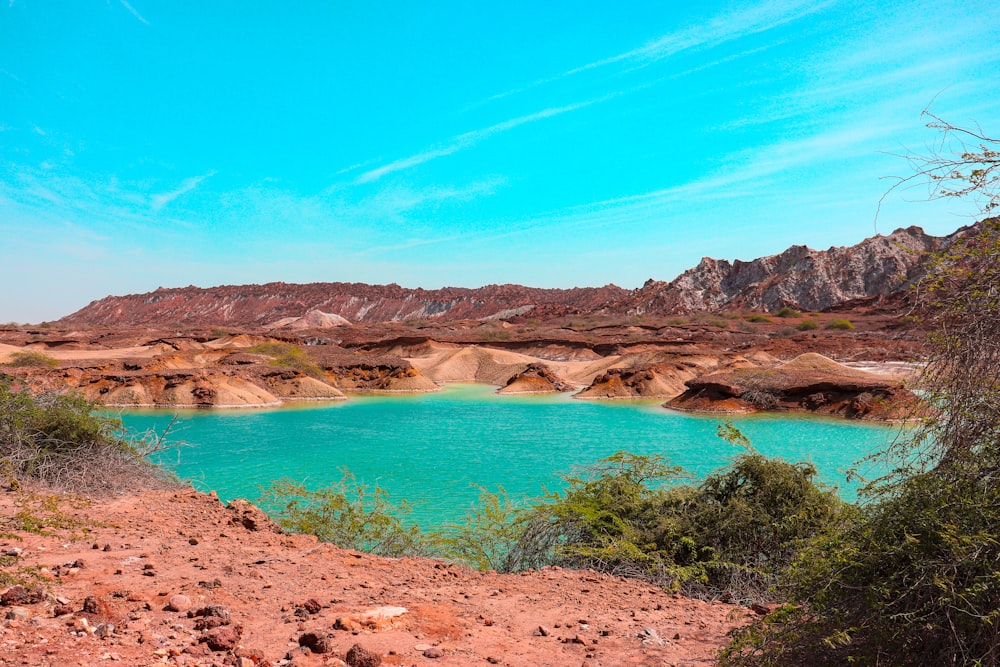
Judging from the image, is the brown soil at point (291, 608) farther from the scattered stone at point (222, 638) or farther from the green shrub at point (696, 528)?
the green shrub at point (696, 528)

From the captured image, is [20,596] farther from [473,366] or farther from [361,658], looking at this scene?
[473,366]

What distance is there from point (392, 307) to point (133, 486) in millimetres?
145482

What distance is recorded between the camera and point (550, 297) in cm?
15600

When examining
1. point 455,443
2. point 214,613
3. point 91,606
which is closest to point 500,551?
point 214,613

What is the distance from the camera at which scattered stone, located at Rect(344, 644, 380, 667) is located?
4.41 metres

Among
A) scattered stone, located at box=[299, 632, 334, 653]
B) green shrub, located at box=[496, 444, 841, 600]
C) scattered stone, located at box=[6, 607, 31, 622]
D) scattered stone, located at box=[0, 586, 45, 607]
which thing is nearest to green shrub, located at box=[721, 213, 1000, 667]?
green shrub, located at box=[496, 444, 841, 600]

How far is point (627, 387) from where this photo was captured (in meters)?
37.1

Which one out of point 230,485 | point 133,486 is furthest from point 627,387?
point 133,486

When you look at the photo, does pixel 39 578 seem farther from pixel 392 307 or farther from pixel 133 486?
pixel 392 307

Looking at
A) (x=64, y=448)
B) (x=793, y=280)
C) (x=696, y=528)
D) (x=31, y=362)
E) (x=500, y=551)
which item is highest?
(x=793, y=280)

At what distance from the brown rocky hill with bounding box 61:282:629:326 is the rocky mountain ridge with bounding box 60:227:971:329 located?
26 centimetres

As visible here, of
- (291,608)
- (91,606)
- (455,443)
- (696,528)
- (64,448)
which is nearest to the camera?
(91,606)

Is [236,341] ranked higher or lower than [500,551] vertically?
higher

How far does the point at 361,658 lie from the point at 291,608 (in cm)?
140
